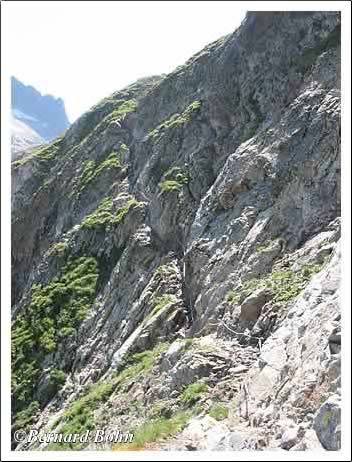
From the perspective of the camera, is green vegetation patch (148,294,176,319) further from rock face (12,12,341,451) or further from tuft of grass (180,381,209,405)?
tuft of grass (180,381,209,405)

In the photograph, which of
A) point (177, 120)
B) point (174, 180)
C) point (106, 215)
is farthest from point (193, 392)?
point (177, 120)

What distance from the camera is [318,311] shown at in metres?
12.4

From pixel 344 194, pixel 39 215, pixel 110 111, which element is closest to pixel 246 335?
pixel 344 194

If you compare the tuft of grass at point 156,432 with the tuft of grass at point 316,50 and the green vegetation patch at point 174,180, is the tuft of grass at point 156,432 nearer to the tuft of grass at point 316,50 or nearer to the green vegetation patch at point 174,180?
the green vegetation patch at point 174,180

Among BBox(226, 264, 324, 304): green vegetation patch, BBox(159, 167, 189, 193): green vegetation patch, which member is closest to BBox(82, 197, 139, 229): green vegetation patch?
BBox(159, 167, 189, 193): green vegetation patch

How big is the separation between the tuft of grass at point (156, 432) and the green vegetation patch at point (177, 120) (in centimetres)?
2162

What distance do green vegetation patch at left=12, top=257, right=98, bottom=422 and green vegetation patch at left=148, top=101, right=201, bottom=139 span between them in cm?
919

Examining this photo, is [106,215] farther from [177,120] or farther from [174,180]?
[177,120]

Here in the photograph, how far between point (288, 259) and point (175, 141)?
15.3 metres

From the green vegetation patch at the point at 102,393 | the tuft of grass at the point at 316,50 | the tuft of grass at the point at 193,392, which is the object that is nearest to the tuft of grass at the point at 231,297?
the green vegetation patch at the point at 102,393

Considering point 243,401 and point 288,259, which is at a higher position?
point 288,259

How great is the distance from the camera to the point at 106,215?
32562 mm

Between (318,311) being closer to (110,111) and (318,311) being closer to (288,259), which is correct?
(288,259)

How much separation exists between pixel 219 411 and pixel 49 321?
59.7ft
